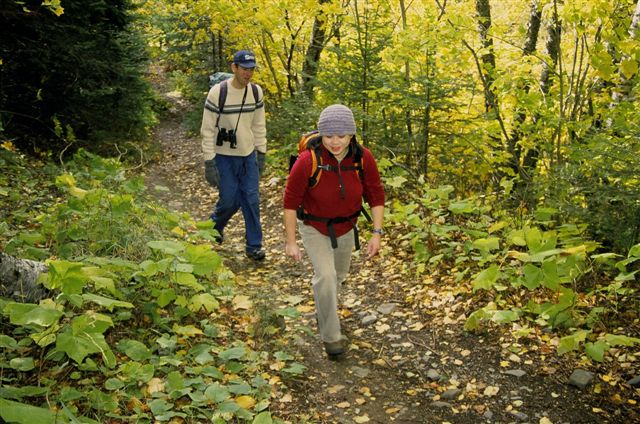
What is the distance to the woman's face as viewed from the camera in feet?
13.6

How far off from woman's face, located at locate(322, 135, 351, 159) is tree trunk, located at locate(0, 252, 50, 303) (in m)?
2.30

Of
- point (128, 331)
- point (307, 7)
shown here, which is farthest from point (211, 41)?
point (128, 331)

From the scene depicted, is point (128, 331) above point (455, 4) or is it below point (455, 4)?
below

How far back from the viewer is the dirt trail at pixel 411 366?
12.5 feet

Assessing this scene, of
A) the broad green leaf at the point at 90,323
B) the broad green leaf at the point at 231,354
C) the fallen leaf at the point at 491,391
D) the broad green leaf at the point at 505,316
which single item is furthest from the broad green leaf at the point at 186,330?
the broad green leaf at the point at 505,316

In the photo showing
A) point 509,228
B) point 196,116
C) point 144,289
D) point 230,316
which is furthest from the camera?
point 196,116

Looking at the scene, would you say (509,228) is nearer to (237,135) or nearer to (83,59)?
(237,135)

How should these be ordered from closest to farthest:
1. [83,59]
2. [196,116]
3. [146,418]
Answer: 1. [146,418]
2. [83,59]
3. [196,116]

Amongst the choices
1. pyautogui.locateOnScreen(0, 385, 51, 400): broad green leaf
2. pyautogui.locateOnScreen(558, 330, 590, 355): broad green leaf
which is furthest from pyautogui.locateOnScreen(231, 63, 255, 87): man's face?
pyautogui.locateOnScreen(558, 330, 590, 355): broad green leaf

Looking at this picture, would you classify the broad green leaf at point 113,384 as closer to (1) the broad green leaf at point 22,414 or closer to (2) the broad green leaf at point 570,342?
(1) the broad green leaf at point 22,414

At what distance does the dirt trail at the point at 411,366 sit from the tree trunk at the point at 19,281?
6.14 ft

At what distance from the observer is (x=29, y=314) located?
3.00 metres

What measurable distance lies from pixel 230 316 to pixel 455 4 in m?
6.73

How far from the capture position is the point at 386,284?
6.18 m
